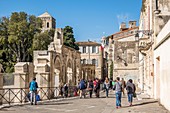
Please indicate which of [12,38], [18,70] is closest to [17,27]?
[12,38]

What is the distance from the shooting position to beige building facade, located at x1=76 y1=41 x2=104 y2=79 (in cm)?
8252

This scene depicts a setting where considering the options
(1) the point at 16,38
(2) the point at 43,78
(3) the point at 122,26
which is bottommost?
(2) the point at 43,78

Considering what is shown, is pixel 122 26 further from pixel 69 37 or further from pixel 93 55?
pixel 93 55

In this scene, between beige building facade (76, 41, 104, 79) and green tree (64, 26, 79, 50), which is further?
beige building facade (76, 41, 104, 79)

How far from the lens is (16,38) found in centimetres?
5712

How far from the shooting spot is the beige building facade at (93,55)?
271 feet

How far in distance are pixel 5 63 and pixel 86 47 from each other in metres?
34.0

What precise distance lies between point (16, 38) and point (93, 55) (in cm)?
3175

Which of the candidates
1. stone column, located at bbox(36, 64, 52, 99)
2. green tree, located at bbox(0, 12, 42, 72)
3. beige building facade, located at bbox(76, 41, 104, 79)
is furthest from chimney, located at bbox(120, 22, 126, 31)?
stone column, located at bbox(36, 64, 52, 99)

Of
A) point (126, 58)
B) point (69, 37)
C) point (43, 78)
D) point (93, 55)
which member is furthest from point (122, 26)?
point (43, 78)

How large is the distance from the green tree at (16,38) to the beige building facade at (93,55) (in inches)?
985

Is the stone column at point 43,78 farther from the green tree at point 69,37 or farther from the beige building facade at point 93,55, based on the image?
the beige building facade at point 93,55

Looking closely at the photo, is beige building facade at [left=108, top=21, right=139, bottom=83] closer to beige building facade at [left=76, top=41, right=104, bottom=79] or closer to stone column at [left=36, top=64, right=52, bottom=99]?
stone column at [left=36, top=64, right=52, bottom=99]

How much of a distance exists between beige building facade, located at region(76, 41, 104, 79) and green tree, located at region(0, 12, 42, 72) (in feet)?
82.1
